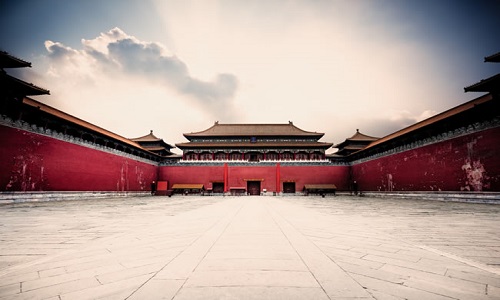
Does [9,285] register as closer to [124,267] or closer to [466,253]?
[124,267]

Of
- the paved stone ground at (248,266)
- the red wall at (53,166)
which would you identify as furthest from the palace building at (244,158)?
the paved stone ground at (248,266)

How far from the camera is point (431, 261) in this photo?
222cm

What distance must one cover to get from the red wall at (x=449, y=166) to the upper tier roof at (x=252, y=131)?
34.7 feet

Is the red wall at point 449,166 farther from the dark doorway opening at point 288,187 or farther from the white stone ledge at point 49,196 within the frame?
the white stone ledge at point 49,196

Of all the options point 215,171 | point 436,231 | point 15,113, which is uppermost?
point 15,113

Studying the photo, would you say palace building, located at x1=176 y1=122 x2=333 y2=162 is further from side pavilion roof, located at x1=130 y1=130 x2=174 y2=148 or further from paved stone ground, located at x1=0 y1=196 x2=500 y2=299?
paved stone ground, located at x1=0 y1=196 x2=500 y2=299

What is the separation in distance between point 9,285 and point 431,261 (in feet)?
11.8

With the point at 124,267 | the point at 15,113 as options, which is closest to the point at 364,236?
the point at 124,267

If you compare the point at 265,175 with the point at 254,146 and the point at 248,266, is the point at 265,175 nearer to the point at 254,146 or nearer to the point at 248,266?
the point at 254,146

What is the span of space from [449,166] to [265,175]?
1481 cm

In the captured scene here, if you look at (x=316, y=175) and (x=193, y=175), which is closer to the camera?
(x=316, y=175)

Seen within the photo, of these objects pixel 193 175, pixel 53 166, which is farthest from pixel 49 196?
pixel 193 175

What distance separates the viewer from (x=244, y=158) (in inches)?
983

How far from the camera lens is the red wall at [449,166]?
409 inches
